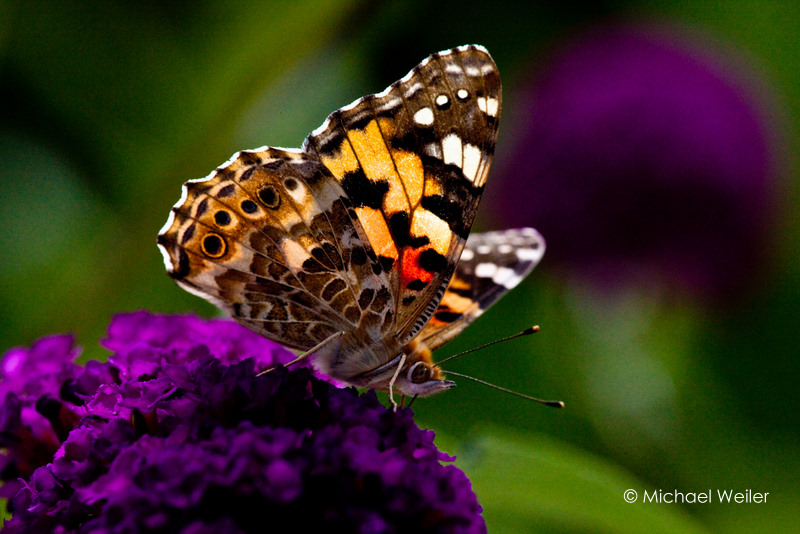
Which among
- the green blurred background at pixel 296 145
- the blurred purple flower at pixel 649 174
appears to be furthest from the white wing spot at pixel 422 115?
the blurred purple flower at pixel 649 174

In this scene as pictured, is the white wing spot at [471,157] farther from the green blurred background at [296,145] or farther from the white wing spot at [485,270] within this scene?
the green blurred background at [296,145]

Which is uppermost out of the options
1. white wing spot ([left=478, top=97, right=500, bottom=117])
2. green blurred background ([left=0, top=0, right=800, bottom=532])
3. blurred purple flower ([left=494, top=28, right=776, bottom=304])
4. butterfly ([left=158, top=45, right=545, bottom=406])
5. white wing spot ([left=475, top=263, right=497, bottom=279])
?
blurred purple flower ([left=494, top=28, right=776, bottom=304])

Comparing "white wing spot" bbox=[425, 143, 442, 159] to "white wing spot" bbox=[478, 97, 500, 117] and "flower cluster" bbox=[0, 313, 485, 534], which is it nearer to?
"white wing spot" bbox=[478, 97, 500, 117]

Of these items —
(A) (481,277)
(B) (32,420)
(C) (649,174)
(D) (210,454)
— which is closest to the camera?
(D) (210,454)

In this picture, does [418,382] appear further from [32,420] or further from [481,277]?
[32,420]

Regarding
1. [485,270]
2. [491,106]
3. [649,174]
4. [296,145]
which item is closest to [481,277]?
[485,270]

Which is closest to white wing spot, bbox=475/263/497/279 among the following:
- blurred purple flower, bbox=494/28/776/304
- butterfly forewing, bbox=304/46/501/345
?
butterfly forewing, bbox=304/46/501/345

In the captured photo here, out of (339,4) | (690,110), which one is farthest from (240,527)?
(690,110)

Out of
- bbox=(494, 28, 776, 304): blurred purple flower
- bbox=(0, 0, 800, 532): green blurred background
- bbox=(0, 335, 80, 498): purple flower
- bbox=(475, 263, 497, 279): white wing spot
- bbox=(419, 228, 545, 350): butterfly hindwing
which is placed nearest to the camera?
bbox=(0, 335, 80, 498): purple flower
